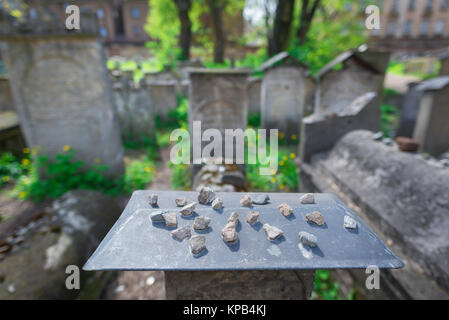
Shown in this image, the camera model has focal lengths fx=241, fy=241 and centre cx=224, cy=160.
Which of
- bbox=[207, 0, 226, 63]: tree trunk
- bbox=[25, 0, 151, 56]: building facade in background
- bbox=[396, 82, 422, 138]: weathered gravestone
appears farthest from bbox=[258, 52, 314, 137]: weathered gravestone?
bbox=[25, 0, 151, 56]: building facade in background

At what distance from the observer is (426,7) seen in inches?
1028

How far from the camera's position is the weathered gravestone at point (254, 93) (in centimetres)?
895

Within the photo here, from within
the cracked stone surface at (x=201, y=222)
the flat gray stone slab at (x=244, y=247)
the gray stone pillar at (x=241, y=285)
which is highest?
the cracked stone surface at (x=201, y=222)

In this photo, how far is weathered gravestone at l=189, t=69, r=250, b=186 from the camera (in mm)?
4113

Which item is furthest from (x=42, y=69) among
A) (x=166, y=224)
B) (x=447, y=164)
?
(x=447, y=164)

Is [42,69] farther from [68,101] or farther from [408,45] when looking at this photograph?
[408,45]

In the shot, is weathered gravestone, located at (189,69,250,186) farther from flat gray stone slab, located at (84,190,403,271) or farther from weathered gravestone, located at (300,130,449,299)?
flat gray stone slab, located at (84,190,403,271)

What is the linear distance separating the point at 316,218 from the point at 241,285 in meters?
0.66

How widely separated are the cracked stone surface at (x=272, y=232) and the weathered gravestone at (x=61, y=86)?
172 inches

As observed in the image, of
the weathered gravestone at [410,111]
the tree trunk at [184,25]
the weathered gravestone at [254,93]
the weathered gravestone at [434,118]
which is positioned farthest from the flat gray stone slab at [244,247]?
the tree trunk at [184,25]

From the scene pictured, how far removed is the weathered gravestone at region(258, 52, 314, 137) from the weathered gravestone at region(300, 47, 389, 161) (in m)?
0.66

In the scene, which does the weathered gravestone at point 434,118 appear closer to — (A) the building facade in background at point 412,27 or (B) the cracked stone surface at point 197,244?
(B) the cracked stone surface at point 197,244

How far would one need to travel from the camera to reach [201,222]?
138 cm
